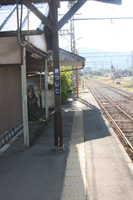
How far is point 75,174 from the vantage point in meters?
5.00

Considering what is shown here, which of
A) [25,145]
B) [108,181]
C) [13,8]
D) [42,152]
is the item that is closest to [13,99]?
[25,145]

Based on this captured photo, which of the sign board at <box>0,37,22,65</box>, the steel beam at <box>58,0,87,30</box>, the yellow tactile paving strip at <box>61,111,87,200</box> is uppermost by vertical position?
the steel beam at <box>58,0,87,30</box>

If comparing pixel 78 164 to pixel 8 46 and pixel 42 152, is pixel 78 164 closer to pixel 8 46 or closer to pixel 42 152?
pixel 42 152

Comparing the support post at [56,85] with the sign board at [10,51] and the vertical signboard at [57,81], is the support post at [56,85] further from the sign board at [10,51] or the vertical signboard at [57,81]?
the sign board at [10,51]

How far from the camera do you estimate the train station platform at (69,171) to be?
4.20m

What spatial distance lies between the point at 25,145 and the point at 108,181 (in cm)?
332

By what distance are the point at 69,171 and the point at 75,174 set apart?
0.24 metres

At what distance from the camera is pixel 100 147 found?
6.96 m

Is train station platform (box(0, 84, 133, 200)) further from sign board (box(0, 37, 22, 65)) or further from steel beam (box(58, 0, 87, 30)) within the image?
steel beam (box(58, 0, 87, 30))

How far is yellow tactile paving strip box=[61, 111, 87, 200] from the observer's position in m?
4.16

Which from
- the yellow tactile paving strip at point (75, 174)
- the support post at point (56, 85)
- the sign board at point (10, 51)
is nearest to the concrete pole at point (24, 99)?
the sign board at point (10, 51)

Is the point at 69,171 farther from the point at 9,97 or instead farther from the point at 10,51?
the point at 9,97

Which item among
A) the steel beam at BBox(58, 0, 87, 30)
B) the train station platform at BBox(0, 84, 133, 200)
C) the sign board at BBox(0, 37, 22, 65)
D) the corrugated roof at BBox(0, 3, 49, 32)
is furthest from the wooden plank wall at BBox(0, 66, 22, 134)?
the steel beam at BBox(58, 0, 87, 30)

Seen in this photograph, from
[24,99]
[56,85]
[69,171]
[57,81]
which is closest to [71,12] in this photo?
[57,81]
